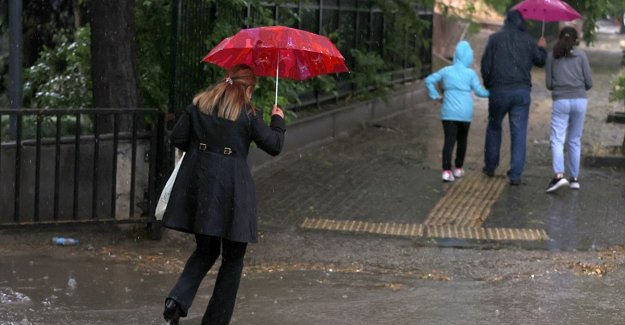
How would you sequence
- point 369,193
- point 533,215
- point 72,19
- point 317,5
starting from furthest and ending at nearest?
1. point 317,5
2. point 72,19
3. point 369,193
4. point 533,215

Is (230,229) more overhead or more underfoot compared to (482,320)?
more overhead

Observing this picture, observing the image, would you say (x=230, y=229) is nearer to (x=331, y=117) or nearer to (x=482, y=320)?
(x=482, y=320)

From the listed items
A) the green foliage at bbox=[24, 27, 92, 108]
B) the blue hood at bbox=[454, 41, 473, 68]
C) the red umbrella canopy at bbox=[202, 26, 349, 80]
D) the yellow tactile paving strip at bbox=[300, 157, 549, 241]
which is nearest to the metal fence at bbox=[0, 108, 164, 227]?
the green foliage at bbox=[24, 27, 92, 108]

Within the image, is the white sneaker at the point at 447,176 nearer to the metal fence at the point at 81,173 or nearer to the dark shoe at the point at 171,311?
the metal fence at the point at 81,173

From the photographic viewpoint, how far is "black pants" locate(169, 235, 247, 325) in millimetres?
5988

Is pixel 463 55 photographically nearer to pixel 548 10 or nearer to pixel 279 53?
pixel 548 10

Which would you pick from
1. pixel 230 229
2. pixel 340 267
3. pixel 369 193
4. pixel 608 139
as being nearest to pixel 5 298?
pixel 230 229

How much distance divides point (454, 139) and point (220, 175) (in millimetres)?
6499

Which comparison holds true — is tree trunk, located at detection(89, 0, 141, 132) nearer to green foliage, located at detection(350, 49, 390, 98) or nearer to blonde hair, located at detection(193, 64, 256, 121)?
blonde hair, located at detection(193, 64, 256, 121)

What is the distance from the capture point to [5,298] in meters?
6.82

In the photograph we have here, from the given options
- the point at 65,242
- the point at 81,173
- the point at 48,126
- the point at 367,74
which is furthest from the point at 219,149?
the point at 367,74

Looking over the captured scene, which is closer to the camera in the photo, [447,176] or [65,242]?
[65,242]

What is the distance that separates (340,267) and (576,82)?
422 cm

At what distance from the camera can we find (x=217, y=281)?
6035 millimetres
